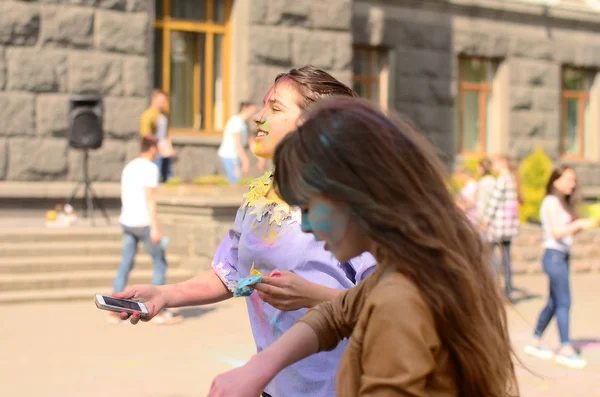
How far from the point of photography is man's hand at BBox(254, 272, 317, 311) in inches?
93.0

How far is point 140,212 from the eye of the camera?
9203mm

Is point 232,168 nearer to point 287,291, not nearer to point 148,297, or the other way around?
point 148,297

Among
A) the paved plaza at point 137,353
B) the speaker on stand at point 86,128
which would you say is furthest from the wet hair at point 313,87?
the speaker on stand at point 86,128

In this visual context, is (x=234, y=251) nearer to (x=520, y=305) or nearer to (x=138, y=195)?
(x=138, y=195)

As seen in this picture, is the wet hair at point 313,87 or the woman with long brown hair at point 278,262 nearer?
the woman with long brown hair at point 278,262

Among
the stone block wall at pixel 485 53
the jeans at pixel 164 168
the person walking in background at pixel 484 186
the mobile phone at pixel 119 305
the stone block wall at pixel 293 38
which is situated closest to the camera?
the mobile phone at pixel 119 305

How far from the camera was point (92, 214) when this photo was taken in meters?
12.8

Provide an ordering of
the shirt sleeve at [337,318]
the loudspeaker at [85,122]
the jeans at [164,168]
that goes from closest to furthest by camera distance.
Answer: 1. the shirt sleeve at [337,318]
2. the loudspeaker at [85,122]
3. the jeans at [164,168]

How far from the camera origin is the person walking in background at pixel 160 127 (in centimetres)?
1342

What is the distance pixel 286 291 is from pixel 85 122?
36.2 ft

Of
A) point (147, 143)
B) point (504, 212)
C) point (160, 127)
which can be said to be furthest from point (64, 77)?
point (504, 212)

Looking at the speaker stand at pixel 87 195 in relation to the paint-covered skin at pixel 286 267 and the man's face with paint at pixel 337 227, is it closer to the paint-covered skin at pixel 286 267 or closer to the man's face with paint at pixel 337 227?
the paint-covered skin at pixel 286 267

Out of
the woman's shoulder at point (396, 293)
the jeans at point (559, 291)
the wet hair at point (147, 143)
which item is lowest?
the jeans at point (559, 291)

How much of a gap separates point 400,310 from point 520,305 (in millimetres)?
9945
